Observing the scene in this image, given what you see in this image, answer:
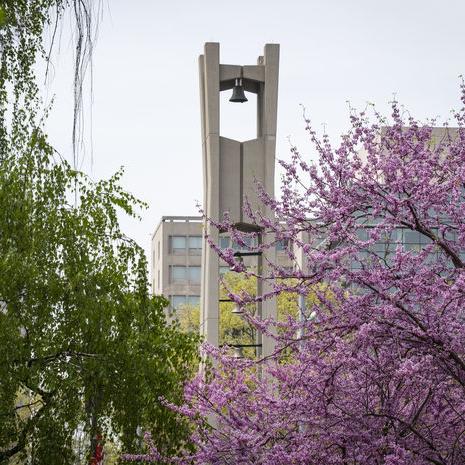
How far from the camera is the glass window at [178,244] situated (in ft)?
344

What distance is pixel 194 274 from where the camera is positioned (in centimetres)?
10444

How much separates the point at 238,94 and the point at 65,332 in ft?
36.8

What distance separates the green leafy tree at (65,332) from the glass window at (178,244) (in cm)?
9115

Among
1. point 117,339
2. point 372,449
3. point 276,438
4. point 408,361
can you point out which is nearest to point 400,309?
point 408,361

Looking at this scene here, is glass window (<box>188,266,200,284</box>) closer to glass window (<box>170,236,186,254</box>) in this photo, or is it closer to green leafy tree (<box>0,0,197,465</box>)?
glass window (<box>170,236,186,254</box>)

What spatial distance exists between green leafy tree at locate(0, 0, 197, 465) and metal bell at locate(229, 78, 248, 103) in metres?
9.48

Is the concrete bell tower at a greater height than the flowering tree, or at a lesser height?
greater

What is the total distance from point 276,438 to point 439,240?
271cm

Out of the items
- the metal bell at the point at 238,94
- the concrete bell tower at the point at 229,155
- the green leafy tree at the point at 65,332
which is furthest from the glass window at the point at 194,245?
the green leafy tree at the point at 65,332

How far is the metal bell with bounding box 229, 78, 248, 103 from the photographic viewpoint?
74.6 ft

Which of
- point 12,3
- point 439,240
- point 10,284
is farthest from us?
point 10,284

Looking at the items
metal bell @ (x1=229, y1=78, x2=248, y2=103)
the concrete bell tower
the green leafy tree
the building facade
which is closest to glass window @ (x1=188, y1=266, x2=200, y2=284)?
the building facade

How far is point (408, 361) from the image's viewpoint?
962 centimetres

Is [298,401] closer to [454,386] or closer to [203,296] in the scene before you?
[454,386]
